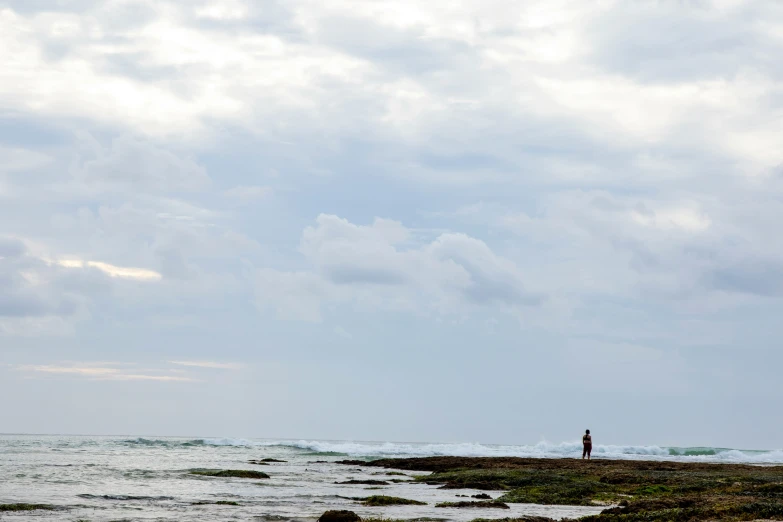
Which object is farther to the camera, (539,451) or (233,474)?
(539,451)

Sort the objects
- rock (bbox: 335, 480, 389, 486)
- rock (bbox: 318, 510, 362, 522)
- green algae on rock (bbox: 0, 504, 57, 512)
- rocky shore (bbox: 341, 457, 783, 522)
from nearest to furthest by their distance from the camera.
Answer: rocky shore (bbox: 341, 457, 783, 522)
rock (bbox: 318, 510, 362, 522)
green algae on rock (bbox: 0, 504, 57, 512)
rock (bbox: 335, 480, 389, 486)

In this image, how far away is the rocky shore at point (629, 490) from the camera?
17.7m

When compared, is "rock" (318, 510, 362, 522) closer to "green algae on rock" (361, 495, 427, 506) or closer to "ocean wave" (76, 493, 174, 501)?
"green algae on rock" (361, 495, 427, 506)

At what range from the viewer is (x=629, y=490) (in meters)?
29.5

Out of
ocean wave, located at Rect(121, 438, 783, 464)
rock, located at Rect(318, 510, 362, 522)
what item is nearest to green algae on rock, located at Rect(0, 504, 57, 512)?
rock, located at Rect(318, 510, 362, 522)

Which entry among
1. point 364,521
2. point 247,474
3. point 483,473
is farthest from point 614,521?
point 247,474

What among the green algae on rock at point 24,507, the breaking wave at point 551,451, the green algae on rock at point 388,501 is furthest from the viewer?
the breaking wave at point 551,451

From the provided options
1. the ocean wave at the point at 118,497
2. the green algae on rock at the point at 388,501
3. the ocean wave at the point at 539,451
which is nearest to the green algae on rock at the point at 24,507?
the ocean wave at the point at 118,497

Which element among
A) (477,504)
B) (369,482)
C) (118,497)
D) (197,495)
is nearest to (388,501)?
(477,504)

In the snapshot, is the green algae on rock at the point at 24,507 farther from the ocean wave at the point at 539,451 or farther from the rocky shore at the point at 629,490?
the ocean wave at the point at 539,451

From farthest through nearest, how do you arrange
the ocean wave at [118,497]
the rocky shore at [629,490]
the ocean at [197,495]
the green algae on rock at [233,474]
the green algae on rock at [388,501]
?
1. the green algae on rock at [233,474]
2. the ocean wave at [118,497]
3. the green algae on rock at [388,501]
4. the ocean at [197,495]
5. the rocky shore at [629,490]

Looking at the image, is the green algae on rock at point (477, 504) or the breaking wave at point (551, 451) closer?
the green algae on rock at point (477, 504)

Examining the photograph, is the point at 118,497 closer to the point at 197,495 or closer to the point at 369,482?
the point at 197,495

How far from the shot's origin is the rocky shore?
1772 cm
